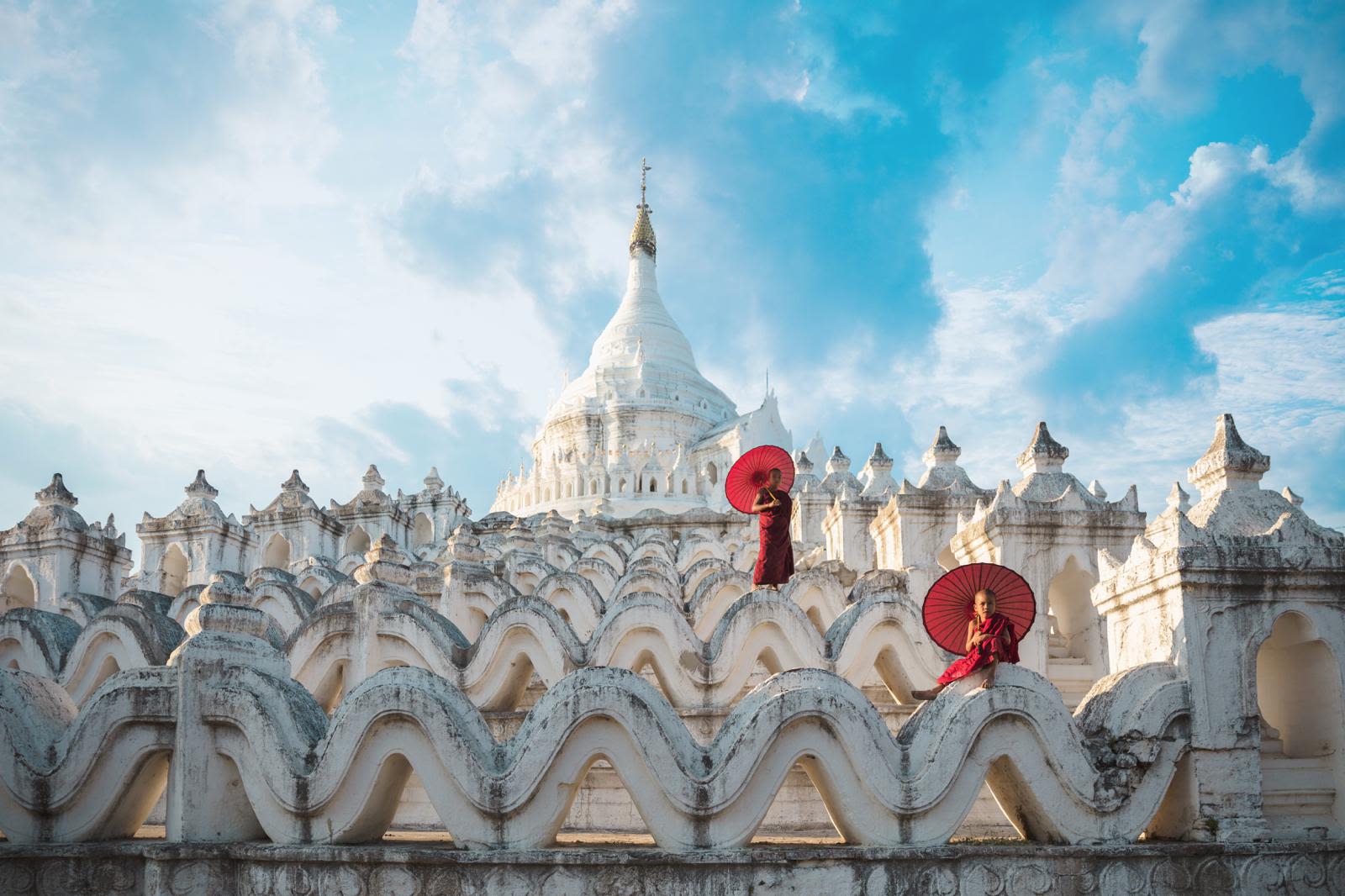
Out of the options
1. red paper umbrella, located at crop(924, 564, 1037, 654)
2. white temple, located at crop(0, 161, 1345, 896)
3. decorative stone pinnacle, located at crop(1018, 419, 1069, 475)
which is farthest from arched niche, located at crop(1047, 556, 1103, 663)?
red paper umbrella, located at crop(924, 564, 1037, 654)

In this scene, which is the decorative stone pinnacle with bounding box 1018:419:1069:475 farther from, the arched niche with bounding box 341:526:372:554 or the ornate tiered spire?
the ornate tiered spire

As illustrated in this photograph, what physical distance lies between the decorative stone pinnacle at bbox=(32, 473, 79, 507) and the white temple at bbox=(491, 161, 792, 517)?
3757 centimetres

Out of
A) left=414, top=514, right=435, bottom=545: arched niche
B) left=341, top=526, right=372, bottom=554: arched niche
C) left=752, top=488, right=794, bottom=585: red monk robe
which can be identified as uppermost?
left=414, top=514, right=435, bottom=545: arched niche

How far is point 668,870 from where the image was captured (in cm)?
641

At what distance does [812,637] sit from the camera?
10492 millimetres

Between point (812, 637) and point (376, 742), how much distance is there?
4.76 meters

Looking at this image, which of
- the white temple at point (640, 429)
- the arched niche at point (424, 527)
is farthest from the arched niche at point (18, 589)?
the white temple at point (640, 429)

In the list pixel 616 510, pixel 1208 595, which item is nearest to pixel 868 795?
pixel 1208 595

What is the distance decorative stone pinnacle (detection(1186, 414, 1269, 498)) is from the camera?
25.6ft

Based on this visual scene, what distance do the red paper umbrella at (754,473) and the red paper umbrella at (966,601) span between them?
516 centimetres

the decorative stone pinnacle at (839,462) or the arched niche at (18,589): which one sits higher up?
the decorative stone pinnacle at (839,462)

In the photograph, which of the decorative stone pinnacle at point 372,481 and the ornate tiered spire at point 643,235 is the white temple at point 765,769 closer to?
the decorative stone pinnacle at point 372,481

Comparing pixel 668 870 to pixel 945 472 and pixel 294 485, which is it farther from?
pixel 294 485

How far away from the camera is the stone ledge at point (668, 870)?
6414 mm
